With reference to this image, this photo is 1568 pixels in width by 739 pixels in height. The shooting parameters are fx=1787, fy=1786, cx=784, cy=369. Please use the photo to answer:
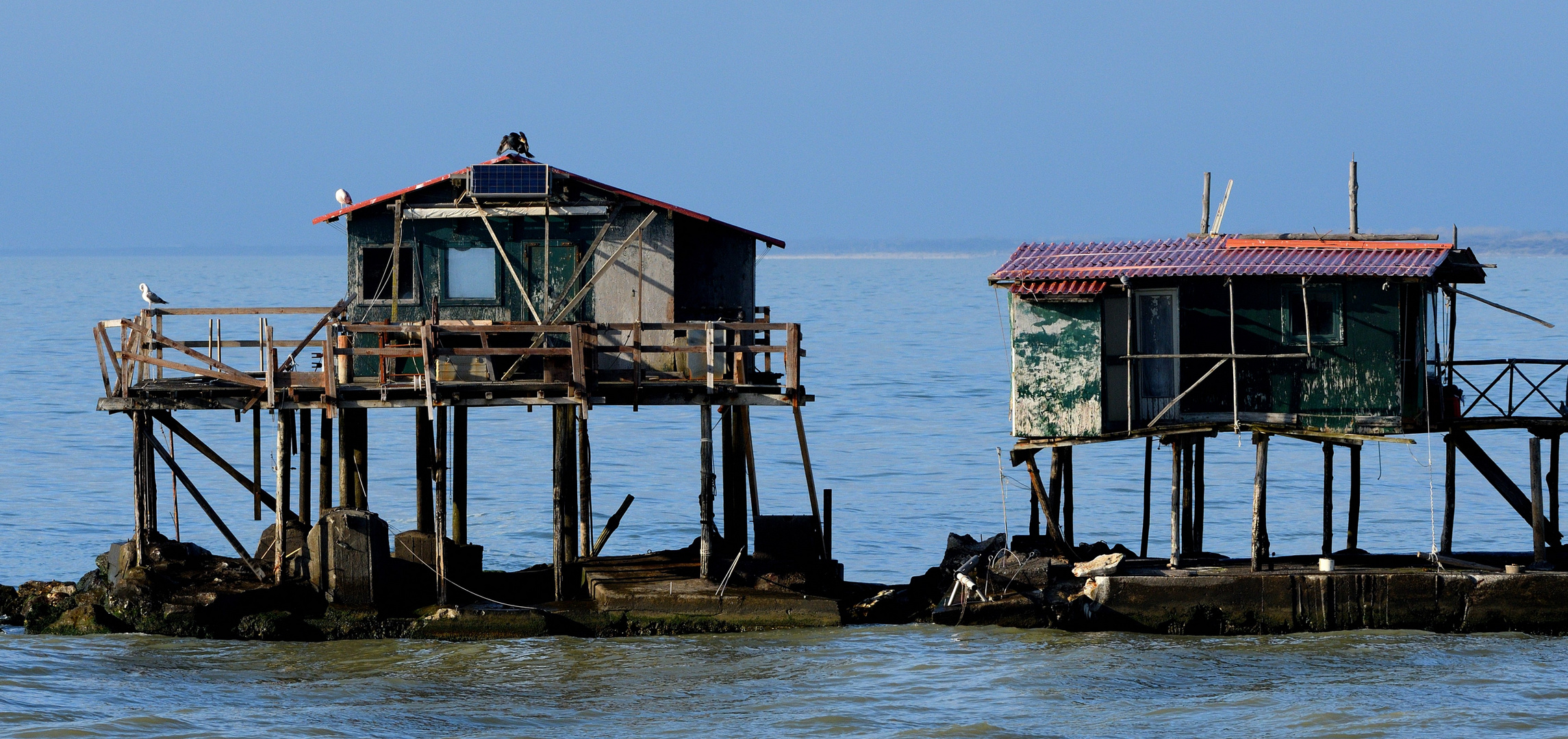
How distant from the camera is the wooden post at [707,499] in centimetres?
2647

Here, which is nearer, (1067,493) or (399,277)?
(399,277)

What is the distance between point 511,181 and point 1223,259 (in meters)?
10.9

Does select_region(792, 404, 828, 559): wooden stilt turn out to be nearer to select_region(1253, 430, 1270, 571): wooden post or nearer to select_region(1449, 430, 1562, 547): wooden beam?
select_region(1253, 430, 1270, 571): wooden post

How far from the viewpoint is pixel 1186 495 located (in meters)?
28.9

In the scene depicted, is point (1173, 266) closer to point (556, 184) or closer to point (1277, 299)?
point (1277, 299)

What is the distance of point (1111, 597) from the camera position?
2606cm

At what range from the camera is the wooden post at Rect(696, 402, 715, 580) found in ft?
86.8

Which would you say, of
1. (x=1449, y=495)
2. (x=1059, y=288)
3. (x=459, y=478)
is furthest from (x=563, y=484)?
(x=1449, y=495)

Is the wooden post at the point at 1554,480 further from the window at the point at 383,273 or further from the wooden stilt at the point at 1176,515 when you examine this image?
the window at the point at 383,273

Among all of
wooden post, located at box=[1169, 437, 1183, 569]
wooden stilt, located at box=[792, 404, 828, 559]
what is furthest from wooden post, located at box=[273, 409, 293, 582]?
wooden post, located at box=[1169, 437, 1183, 569]

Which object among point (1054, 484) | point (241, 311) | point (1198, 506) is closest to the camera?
point (241, 311)

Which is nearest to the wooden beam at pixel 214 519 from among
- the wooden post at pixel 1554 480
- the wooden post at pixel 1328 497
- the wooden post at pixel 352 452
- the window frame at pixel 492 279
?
the wooden post at pixel 352 452

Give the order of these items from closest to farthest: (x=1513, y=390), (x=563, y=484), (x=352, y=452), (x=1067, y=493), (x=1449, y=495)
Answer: (x=563, y=484), (x=1449, y=495), (x=1067, y=493), (x=352, y=452), (x=1513, y=390)

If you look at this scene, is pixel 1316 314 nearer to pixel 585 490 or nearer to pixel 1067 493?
pixel 1067 493
